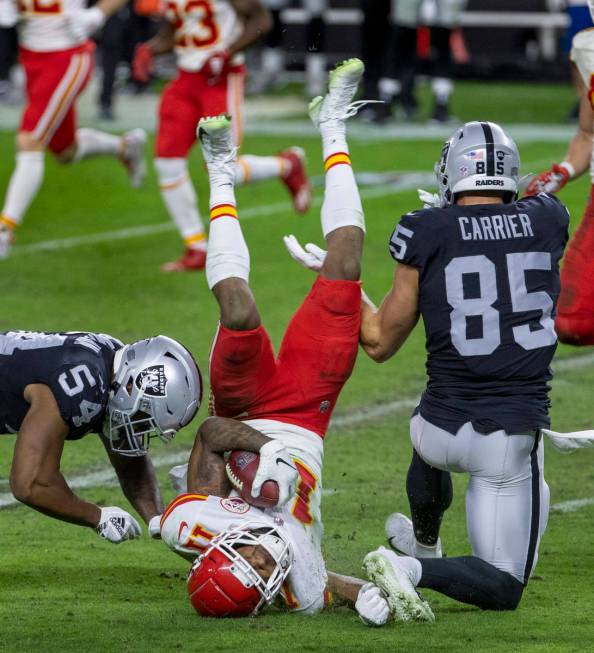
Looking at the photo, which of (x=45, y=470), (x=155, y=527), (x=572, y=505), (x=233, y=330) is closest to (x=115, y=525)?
(x=155, y=527)

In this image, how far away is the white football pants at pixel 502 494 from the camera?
4.33 meters

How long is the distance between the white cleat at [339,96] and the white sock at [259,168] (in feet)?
15.1

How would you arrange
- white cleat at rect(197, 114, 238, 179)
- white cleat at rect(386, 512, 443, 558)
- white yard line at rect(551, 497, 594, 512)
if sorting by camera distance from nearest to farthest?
white cleat at rect(386, 512, 443, 558)
white cleat at rect(197, 114, 238, 179)
white yard line at rect(551, 497, 594, 512)

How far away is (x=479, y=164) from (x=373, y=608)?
1.31 m

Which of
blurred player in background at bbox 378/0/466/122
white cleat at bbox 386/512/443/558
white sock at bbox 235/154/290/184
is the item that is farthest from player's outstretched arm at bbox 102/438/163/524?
blurred player in background at bbox 378/0/466/122

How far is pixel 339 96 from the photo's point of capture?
17.4 feet

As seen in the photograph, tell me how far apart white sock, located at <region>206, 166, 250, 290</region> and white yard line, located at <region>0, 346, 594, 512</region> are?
127cm

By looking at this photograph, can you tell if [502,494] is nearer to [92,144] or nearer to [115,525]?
[115,525]

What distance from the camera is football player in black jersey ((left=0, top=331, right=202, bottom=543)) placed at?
14.4 feet

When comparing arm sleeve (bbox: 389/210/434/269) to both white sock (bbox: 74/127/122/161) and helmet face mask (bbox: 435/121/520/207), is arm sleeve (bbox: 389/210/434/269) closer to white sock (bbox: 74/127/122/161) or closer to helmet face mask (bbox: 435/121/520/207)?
helmet face mask (bbox: 435/121/520/207)

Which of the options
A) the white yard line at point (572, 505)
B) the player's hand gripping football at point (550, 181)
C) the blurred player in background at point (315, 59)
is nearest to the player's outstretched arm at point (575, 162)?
the player's hand gripping football at point (550, 181)

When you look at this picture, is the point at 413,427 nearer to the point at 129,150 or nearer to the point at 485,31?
the point at 129,150

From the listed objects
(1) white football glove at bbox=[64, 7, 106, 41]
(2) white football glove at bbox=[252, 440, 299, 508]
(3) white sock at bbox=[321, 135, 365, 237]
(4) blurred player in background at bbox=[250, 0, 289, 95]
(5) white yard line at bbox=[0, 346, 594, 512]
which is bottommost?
(4) blurred player in background at bbox=[250, 0, 289, 95]

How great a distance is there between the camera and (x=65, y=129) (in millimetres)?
10023
